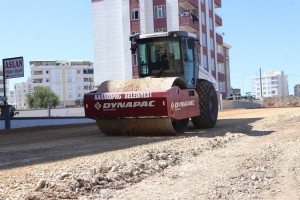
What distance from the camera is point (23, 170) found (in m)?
7.90

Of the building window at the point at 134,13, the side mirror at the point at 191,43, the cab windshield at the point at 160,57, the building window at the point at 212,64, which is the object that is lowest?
the cab windshield at the point at 160,57

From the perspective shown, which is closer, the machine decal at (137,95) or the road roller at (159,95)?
the machine decal at (137,95)

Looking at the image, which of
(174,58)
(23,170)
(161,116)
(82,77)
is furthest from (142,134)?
(82,77)

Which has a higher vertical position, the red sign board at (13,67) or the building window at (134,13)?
the building window at (134,13)

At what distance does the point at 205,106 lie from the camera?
1634cm

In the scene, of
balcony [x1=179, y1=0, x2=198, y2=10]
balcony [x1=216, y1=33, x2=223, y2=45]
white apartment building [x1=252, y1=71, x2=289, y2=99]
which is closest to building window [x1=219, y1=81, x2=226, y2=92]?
balcony [x1=216, y1=33, x2=223, y2=45]

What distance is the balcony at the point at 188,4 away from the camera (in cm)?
5556

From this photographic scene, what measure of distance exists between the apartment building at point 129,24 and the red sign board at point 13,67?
3042 centimetres

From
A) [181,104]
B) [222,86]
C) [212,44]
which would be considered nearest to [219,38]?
[212,44]

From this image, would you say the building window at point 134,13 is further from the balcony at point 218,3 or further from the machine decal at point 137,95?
the machine decal at point 137,95

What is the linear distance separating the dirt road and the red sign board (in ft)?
36.3

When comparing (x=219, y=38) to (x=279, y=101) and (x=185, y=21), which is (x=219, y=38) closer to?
(x=279, y=101)

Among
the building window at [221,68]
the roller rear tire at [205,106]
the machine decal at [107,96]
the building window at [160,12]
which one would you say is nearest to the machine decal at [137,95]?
the machine decal at [107,96]

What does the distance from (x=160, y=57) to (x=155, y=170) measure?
8.15 meters
